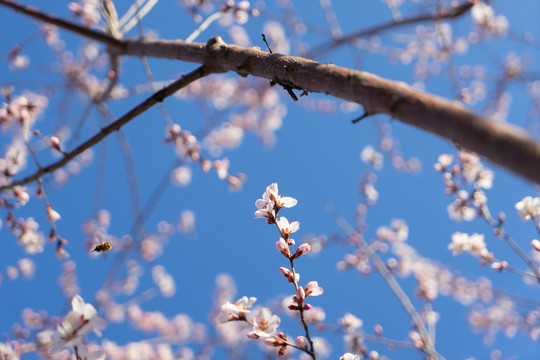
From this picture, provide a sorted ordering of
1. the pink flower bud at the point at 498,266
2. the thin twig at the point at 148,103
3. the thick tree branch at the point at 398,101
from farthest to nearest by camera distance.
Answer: the pink flower bud at the point at 498,266, the thin twig at the point at 148,103, the thick tree branch at the point at 398,101

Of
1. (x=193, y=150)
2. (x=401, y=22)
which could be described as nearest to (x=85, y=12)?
(x=193, y=150)

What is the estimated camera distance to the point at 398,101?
103 centimetres

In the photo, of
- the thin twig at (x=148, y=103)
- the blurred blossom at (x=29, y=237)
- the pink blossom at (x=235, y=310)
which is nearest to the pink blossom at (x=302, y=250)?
the pink blossom at (x=235, y=310)

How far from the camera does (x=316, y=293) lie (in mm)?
1707

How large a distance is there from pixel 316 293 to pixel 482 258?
211 centimetres

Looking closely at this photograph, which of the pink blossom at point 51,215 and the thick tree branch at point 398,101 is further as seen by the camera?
the pink blossom at point 51,215

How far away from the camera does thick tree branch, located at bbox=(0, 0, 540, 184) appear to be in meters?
0.80

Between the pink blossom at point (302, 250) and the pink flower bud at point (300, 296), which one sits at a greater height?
the pink blossom at point (302, 250)

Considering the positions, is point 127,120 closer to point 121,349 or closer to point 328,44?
point 328,44

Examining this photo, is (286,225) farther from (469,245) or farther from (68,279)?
(68,279)

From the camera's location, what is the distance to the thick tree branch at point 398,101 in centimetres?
80

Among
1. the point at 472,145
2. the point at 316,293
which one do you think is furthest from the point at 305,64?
the point at 316,293

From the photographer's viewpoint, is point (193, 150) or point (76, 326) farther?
point (193, 150)

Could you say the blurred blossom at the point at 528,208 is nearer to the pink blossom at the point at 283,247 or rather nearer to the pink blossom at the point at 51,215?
the pink blossom at the point at 283,247
